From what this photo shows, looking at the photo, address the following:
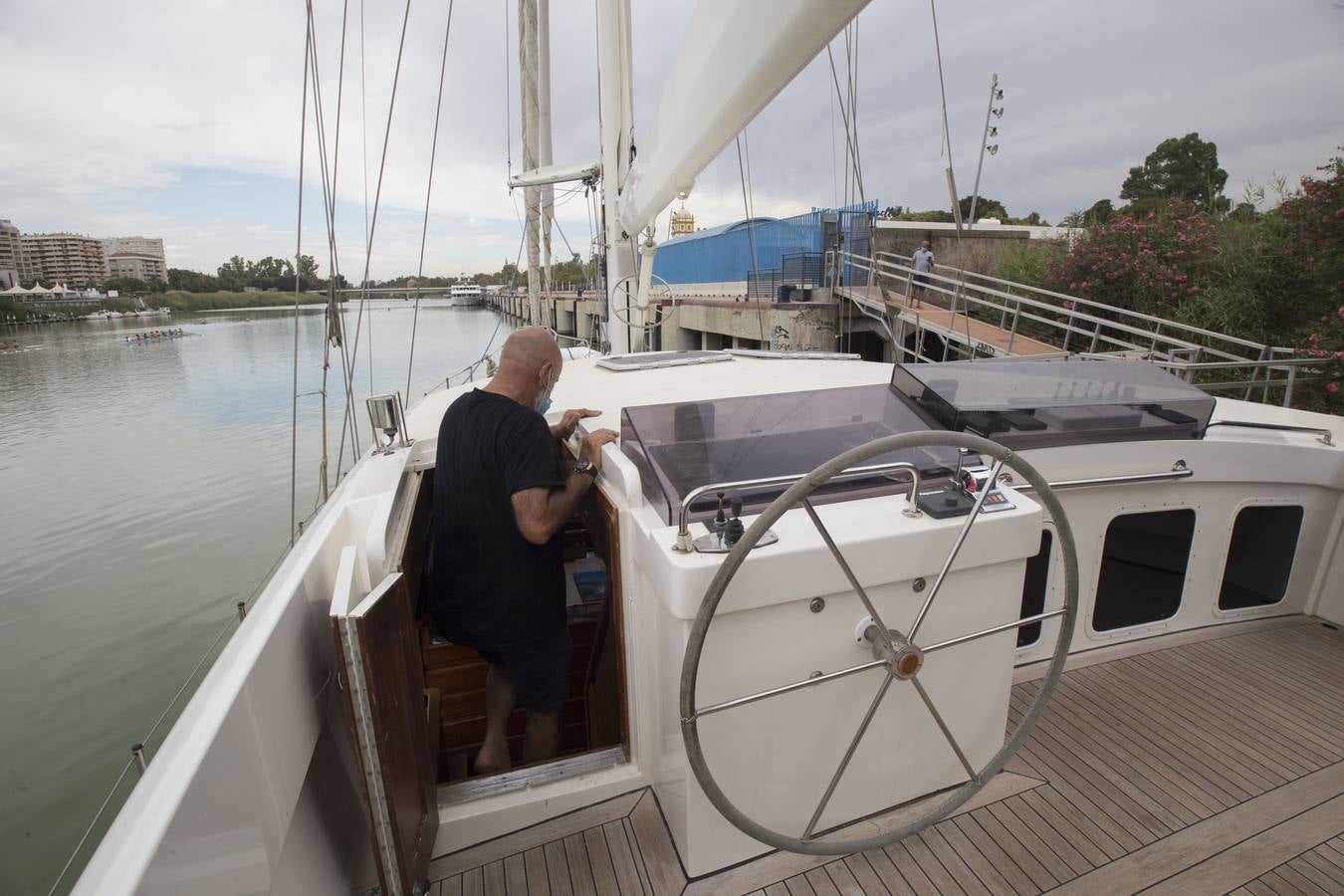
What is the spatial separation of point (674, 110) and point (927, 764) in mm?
2395

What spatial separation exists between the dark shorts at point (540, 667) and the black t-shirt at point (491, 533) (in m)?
0.03

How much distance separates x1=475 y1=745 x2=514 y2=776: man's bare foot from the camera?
2.03m

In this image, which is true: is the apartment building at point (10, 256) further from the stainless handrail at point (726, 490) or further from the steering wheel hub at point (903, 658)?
the steering wheel hub at point (903, 658)

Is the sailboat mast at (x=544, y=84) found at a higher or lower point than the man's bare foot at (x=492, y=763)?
higher

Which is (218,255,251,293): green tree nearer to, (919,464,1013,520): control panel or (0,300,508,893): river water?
(0,300,508,893): river water


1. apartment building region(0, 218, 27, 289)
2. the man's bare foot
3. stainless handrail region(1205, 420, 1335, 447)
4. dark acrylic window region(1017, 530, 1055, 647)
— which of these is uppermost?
apartment building region(0, 218, 27, 289)

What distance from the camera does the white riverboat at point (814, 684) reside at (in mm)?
1277

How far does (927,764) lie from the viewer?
174 cm

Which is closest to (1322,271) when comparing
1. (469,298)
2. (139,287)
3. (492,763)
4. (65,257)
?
(492,763)

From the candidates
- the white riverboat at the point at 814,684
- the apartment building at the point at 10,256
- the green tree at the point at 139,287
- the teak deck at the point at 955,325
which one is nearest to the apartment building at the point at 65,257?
the apartment building at the point at 10,256

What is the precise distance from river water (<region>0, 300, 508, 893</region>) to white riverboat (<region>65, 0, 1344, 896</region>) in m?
3.74

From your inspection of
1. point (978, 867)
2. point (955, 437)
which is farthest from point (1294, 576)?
point (955, 437)

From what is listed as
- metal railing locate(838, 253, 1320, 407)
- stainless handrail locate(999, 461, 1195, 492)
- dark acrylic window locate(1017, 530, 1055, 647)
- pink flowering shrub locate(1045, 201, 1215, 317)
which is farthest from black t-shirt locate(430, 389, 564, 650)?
pink flowering shrub locate(1045, 201, 1215, 317)

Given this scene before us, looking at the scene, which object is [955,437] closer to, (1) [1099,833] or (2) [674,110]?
(1) [1099,833]
